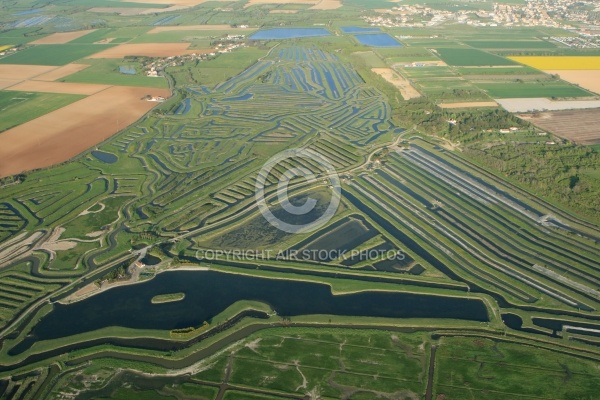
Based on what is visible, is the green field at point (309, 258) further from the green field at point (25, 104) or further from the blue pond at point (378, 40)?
the blue pond at point (378, 40)

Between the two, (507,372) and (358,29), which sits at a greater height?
(358,29)

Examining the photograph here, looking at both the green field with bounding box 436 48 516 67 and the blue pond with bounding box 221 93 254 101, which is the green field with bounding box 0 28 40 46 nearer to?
the blue pond with bounding box 221 93 254 101

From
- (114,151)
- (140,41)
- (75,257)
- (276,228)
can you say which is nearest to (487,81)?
(276,228)

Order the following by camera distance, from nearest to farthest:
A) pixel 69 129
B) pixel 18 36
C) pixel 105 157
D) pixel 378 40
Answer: pixel 105 157 → pixel 69 129 → pixel 378 40 → pixel 18 36

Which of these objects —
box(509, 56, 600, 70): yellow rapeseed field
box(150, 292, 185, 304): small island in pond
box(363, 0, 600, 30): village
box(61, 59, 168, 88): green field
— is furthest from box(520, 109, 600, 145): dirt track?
box(363, 0, 600, 30): village

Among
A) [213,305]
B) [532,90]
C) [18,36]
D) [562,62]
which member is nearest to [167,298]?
[213,305]

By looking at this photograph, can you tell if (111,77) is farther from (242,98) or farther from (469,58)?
(469,58)
